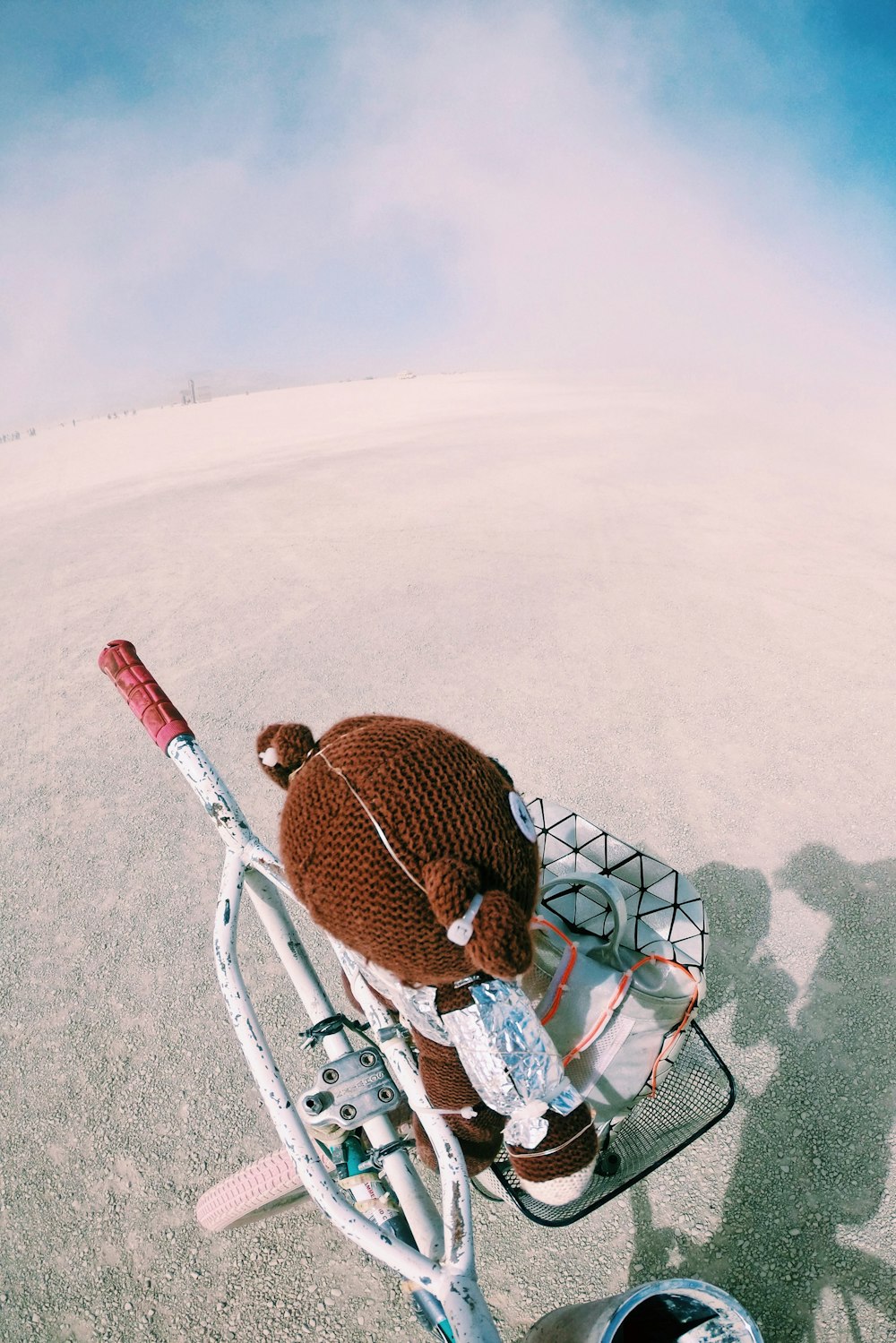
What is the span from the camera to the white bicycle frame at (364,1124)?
1.04 metres

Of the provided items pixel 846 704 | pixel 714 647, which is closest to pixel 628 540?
pixel 714 647

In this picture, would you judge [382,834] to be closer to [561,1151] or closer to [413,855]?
[413,855]

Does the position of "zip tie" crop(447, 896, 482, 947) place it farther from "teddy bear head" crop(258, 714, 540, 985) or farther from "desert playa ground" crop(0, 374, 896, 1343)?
"desert playa ground" crop(0, 374, 896, 1343)

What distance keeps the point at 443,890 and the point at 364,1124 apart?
0.70 m

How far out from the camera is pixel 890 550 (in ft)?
20.4

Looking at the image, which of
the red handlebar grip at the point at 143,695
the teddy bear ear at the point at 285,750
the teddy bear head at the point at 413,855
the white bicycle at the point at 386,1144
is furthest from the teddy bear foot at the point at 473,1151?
the red handlebar grip at the point at 143,695

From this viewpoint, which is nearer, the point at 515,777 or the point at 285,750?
the point at 285,750

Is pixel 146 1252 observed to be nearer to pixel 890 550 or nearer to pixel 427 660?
pixel 427 660

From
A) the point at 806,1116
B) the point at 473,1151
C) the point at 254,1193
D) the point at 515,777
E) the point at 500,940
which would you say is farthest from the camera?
the point at 515,777

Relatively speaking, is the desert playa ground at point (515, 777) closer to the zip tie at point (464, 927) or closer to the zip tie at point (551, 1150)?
the zip tie at point (551, 1150)

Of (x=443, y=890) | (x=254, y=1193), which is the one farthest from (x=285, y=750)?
(x=254, y=1193)

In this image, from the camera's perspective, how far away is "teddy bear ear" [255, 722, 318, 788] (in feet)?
4.07

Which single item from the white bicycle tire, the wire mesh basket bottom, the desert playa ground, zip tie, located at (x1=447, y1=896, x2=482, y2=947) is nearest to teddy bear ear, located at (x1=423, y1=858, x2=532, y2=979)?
zip tie, located at (x1=447, y1=896, x2=482, y2=947)

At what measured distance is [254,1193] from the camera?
1.55 m
